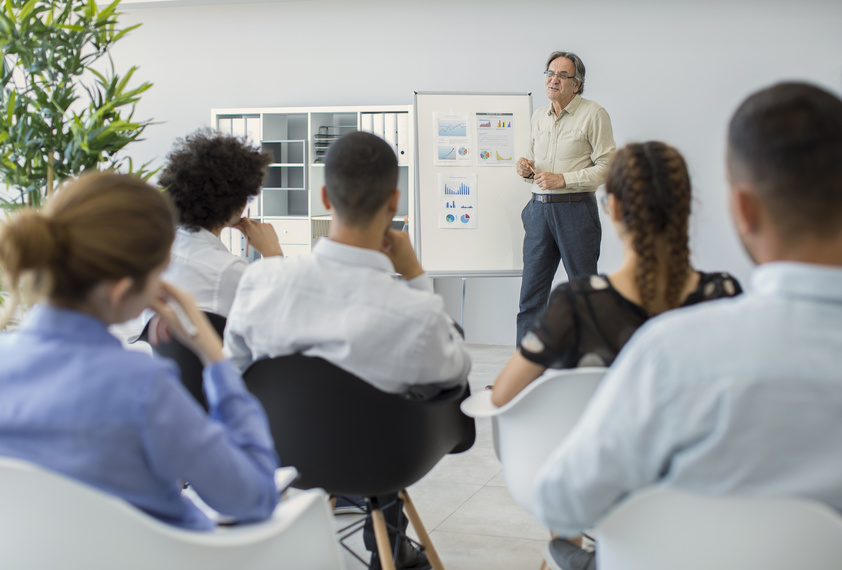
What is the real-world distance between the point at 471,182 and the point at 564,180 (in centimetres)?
93

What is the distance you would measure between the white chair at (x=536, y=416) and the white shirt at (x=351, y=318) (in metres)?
0.15

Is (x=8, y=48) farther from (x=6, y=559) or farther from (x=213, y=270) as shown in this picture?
(x=6, y=559)

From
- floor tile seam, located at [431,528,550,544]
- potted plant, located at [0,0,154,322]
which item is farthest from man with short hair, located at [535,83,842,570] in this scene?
potted plant, located at [0,0,154,322]

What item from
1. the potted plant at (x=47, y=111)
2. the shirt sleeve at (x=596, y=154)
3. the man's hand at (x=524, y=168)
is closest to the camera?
the potted plant at (x=47, y=111)

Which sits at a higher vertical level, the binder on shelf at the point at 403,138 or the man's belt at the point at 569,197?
the binder on shelf at the point at 403,138

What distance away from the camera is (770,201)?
31.7 inches

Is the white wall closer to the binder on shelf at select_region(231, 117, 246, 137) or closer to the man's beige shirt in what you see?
the binder on shelf at select_region(231, 117, 246, 137)

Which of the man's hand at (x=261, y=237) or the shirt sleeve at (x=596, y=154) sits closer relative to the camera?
the man's hand at (x=261, y=237)

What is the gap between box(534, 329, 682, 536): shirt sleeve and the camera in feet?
2.58

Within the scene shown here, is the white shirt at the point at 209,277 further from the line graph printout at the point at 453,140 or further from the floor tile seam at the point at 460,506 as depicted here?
the line graph printout at the point at 453,140

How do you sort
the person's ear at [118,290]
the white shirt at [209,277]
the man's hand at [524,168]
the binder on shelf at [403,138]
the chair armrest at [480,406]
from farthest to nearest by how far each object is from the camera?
1. the binder on shelf at [403,138]
2. the man's hand at [524,168]
3. the white shirt at [209,277]
4. the chair armrest at [480,406]
5. the person's ear at [118,290]

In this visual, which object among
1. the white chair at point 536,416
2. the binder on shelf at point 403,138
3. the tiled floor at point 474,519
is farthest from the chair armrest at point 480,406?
the binder on shelf at point 403,138

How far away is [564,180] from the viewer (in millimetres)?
4148

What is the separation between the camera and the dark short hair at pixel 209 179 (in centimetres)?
228
